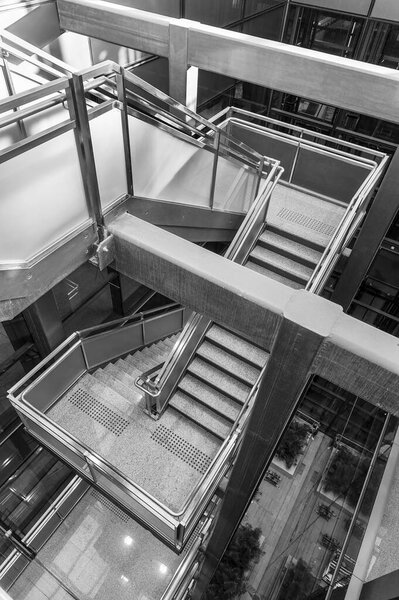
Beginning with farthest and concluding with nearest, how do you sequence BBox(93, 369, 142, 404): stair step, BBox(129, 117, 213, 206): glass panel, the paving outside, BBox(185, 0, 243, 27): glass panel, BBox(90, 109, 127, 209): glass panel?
1. the paving outside
2. BBox(185, 0, 243, 27): glass panel
3. BBox(93, 369, 142, 404): stair step
4. BBox(129, 117, 213, 206): glass panel
5. BBox(90, 109, 127, 209): glass panel

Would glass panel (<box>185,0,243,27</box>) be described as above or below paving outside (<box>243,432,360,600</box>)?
above

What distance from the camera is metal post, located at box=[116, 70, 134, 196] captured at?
325 cm

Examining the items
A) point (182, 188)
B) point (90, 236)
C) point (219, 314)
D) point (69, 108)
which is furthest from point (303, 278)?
point (69, 108)

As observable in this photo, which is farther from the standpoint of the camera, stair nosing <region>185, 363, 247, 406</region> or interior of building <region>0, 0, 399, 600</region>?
stair nosing <region>185, 363, 247, 406</region>

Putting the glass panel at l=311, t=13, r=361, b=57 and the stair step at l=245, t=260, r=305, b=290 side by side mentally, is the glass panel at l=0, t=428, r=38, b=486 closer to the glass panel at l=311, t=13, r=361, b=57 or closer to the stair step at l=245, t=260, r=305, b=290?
the stair step at l=245, t=260, r=305, b=290

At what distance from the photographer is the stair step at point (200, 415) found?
5998 mm

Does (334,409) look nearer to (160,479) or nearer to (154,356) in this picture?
(154,356)

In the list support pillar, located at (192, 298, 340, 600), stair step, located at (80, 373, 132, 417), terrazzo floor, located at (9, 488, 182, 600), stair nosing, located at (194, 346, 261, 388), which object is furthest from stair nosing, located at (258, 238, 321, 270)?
terrazzo floor, located at (9, 488, 182, 600)

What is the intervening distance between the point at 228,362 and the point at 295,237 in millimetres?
2515

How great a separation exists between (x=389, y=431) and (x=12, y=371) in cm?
639

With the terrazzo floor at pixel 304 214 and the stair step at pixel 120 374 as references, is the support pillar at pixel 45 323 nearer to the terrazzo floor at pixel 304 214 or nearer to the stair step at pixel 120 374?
the stair step at pixel 120 374

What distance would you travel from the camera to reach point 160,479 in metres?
5.54

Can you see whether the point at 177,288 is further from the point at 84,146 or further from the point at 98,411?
the point at 98,411

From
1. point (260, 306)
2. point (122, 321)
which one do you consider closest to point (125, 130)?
point (260, 306)
